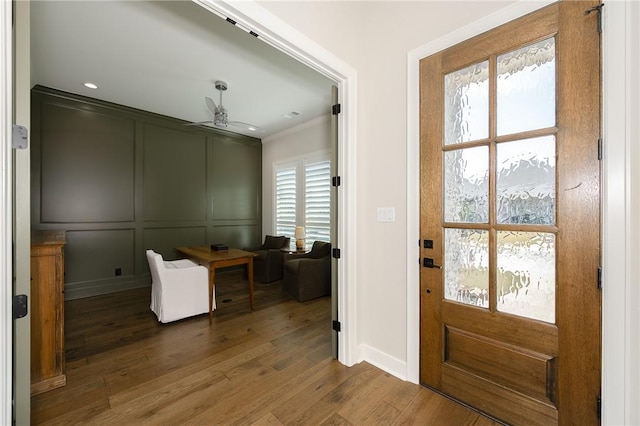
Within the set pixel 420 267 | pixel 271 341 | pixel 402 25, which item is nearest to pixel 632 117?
pixel 420 267

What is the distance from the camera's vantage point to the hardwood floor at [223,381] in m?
1.58

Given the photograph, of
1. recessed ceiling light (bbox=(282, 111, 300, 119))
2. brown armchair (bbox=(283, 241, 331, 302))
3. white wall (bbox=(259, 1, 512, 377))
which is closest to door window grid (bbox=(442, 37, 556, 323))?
white wall (bbox=(259, 1, 512, 377))

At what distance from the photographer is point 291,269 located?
3.77 metres

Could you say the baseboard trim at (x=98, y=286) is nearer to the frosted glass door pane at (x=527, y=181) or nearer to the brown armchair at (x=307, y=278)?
the brown armchair at (x=307, y=278)

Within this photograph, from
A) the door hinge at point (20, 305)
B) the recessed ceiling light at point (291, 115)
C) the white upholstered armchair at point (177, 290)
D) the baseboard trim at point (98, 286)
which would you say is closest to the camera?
the door hinge at point (20, 305)

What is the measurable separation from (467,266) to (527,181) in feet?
2.02

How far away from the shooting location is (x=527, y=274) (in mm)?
1457

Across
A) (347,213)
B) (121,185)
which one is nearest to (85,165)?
(121,185)

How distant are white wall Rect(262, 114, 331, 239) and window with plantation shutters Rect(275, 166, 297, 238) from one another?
0.62 ft

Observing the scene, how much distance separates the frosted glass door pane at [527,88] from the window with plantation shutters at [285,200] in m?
4.16

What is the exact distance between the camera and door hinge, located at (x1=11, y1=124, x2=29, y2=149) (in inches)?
39.0

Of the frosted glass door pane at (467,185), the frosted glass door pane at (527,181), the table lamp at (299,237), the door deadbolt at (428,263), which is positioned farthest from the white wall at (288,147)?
the frosted glass door pane at (527,181)

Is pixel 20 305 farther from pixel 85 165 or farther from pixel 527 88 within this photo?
pixel 85 165

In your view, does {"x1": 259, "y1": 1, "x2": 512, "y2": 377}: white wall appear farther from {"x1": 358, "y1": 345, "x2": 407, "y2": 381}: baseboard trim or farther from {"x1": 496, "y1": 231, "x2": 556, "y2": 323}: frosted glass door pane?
{"x1": 496, "y1": 231, "x2": 556, "y2": 323}: frosted glass door pane
